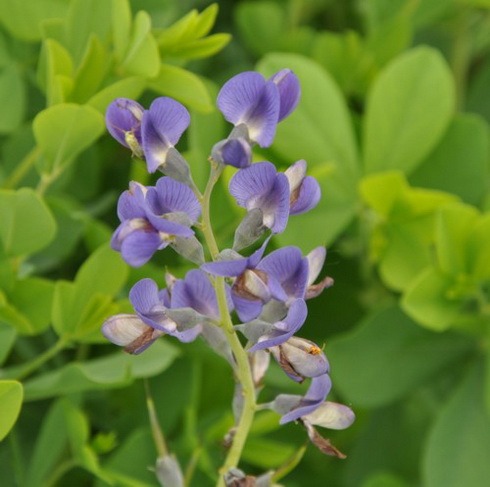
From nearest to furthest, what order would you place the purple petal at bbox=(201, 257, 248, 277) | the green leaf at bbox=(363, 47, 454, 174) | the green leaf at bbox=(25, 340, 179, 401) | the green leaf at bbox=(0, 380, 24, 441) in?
the purple petal at bbox=(201, 257, 248, 277), the green leaf at bbox=(0, 380, 24, 441), the green leaf at bbox=(25, 340, 179, 401), the green leaf at bbox=(363, 47, 454, 174)

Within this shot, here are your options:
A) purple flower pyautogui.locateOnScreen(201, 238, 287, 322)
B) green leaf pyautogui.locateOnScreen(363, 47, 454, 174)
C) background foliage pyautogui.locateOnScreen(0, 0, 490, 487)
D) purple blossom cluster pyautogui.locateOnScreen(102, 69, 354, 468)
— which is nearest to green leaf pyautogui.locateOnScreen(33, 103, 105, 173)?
background foliage pyautogui.locateOnScreen(0, 0, 490, 487)

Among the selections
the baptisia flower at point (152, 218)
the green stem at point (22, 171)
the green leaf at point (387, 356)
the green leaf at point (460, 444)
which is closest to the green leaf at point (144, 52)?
the green stem at point (22, 171)

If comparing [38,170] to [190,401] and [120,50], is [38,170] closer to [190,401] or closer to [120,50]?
[120,50]

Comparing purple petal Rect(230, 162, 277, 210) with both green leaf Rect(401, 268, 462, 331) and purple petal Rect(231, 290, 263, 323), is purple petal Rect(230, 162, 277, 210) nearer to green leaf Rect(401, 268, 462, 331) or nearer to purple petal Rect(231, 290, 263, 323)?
purple petal Rect(231, 290, 263, 323)

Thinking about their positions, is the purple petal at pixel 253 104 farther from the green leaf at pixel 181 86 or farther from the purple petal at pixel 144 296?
the green leaf at pixel 181 86

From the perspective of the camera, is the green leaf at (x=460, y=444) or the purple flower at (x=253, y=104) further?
the green leaf at (x=460, y=444)

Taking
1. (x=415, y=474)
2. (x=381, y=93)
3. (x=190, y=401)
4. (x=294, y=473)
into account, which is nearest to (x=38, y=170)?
(x=190, y=401)
